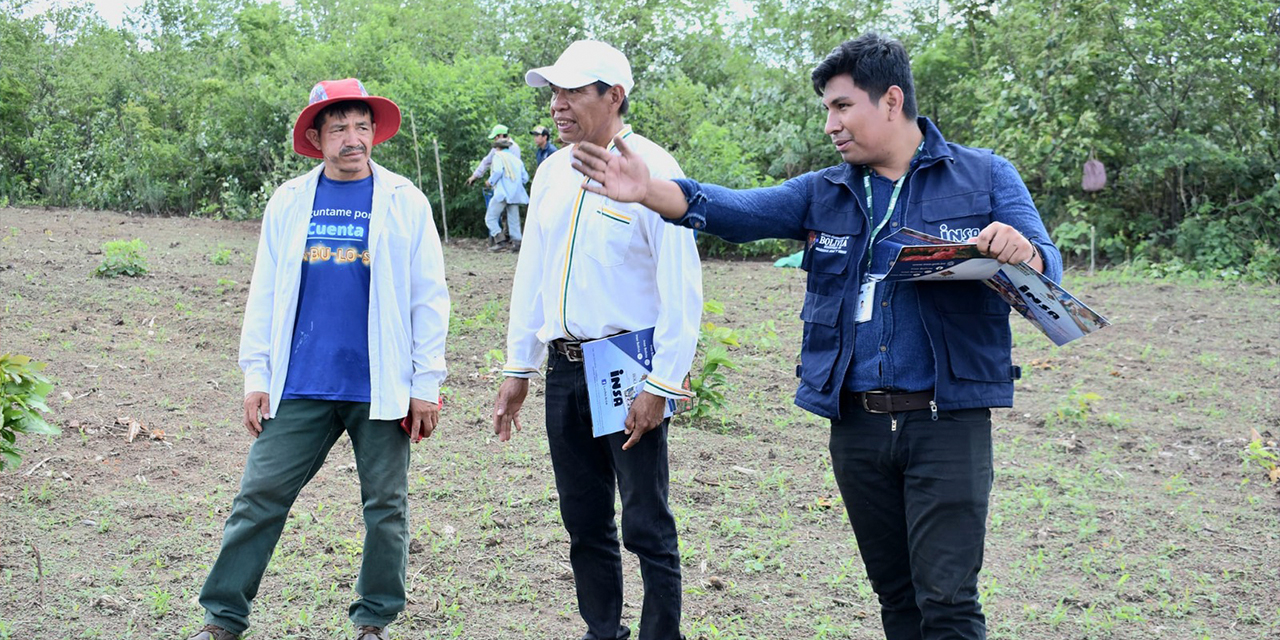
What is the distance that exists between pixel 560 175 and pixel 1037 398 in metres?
5.80

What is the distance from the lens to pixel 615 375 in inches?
136

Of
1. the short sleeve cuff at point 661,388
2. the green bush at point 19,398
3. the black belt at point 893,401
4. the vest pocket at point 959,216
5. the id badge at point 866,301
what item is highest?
the vest pocket at point 959,216

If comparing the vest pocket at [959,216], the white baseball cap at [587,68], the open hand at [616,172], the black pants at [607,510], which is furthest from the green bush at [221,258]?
the vest pocket at [959,216]

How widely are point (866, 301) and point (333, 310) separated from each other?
1.76m

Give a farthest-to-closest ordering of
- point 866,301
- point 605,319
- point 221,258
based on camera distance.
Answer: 1. point 221,258
2. point 605,319
3. point 866,301

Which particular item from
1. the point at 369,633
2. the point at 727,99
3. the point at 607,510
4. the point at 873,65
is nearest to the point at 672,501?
the point at 607,510

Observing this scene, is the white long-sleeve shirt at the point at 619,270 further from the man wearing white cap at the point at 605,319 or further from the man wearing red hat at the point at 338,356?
the man wearing red hat at the point at 338,356

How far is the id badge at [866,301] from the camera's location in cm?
297

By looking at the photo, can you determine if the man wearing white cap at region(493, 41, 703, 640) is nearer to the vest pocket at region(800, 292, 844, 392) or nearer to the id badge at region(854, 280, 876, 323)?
the vest pocket at region(800, 292, 844, 392)

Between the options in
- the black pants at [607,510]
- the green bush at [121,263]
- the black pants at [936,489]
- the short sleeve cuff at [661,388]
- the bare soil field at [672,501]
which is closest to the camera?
the black pants at [936,489]

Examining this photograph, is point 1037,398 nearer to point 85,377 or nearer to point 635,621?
point 635,621

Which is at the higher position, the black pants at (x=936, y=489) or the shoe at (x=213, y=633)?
the black pants at (x=936, y=489)

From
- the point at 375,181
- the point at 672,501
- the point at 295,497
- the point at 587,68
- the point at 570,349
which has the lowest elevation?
the point at 672,501

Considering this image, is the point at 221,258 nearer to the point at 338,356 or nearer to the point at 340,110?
the point at 340,110
